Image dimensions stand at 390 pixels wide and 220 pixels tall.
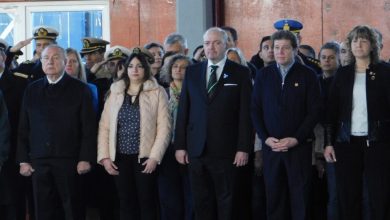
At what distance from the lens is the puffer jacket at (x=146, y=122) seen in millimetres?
6504

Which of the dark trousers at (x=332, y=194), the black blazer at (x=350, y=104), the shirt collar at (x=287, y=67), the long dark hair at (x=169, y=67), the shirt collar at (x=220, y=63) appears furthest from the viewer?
the long dark hair at (x=169, y=67)

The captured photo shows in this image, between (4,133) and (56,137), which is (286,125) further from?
(4,133)

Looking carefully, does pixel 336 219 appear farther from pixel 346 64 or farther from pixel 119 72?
pixel 119 72

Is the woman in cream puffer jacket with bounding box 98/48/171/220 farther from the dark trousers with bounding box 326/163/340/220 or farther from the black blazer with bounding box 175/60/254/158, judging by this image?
the dark trousers with bounding box 326/163/340/220

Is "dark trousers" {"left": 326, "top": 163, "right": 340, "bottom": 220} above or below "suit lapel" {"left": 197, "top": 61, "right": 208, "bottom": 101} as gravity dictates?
below

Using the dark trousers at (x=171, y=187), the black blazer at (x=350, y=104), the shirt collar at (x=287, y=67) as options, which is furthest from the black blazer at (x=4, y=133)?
the black blazer at (x=350, y=104)

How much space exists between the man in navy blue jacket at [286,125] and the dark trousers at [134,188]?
3.26 feet

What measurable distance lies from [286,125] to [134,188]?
1411mm

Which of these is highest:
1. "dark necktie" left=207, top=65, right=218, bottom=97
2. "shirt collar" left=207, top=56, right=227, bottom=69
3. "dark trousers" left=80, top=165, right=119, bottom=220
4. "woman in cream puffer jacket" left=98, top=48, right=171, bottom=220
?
"shirt collar" left=207, top=56, right=227, bottom=69

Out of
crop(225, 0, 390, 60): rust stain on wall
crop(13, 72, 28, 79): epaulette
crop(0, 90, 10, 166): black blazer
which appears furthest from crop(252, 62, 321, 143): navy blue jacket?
crop(225, 0, 390, 60): rust stain on wall

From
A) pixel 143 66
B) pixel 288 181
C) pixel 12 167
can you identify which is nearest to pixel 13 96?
pixel 12 167

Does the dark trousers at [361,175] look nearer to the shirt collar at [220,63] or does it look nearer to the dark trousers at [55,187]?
the shirt collar at [220,63]

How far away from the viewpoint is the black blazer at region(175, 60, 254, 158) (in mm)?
6316

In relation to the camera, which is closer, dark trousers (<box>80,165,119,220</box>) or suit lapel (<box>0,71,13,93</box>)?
suit lapel (<box>0,71,13,93</box>)
